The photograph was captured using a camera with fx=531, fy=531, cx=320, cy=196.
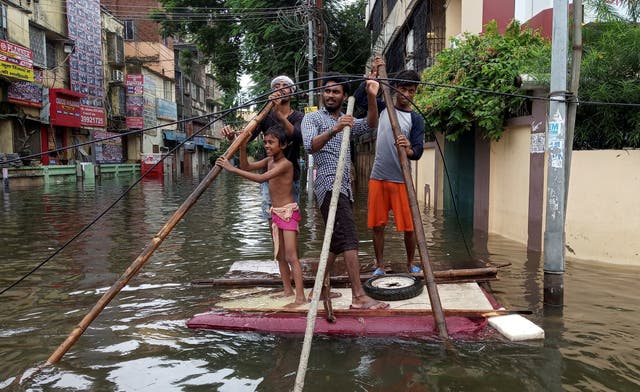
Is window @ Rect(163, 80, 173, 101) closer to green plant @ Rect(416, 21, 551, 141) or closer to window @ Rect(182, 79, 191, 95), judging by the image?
window @ Rect(182, 79, 191, 95)

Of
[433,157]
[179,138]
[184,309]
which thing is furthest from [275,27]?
[179,138]

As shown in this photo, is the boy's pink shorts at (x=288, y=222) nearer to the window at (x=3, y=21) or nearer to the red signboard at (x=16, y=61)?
the red signboard at (x=16, y=61)

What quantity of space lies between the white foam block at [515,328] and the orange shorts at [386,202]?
54.3 inches

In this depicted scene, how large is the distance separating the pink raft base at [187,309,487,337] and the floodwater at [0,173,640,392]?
8 cm

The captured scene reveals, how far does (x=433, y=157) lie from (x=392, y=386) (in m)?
10.3

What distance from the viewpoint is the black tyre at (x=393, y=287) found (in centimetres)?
445

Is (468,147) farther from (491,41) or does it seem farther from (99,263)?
(99,263)

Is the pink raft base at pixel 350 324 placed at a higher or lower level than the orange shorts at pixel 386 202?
lower

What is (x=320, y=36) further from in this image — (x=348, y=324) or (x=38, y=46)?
(x=38, y=46)

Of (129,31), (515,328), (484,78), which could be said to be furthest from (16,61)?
(515,328)

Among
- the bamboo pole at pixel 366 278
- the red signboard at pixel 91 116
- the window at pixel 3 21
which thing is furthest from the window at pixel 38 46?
the bamboo pole at pixel 366 278

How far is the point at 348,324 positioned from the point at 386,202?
4.99 feet

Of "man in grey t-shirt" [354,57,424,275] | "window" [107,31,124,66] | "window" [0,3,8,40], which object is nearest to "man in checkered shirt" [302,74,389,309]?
"man in grey t-shirt" [354,57,424,275]

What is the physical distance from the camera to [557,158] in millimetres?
4512
